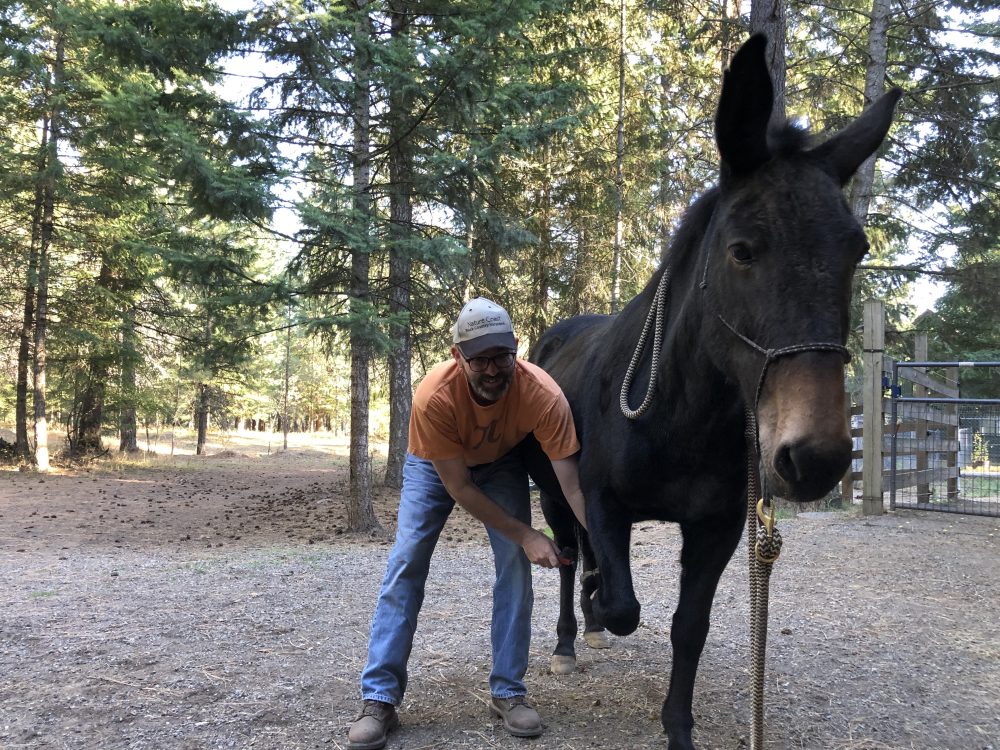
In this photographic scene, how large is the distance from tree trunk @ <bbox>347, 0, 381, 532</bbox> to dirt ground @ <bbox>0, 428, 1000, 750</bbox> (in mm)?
548

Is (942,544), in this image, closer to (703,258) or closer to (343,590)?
(343,590)

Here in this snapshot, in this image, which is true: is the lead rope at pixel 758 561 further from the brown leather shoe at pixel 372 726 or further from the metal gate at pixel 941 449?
the metal gate at pixel 941 449

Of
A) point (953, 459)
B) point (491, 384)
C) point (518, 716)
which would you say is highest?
point (491, 384)

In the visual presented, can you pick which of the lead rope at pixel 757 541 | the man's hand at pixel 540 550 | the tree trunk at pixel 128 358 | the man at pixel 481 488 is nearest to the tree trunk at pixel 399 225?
the man at pixel 481 488

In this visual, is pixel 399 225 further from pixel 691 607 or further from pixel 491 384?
pixel 691 607

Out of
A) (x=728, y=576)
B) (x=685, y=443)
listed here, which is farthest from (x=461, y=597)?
(x=685, y=443)

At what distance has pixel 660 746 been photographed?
3.13m

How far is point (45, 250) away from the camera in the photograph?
49.8 feet

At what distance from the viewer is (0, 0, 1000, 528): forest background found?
7980mm

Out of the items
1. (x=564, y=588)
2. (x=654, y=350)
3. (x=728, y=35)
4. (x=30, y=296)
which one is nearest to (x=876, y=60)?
(x=728, y=35)

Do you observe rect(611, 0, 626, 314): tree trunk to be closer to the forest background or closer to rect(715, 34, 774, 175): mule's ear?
the forest background

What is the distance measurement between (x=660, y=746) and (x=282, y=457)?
25996 mm

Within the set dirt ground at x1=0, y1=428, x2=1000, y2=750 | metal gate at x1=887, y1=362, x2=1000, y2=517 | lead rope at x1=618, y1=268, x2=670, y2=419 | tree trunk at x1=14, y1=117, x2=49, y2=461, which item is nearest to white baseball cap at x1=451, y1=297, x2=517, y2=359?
lead rope at x1=618, y1=268, x2=670, y2=419

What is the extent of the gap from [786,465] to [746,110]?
1.08 metres
